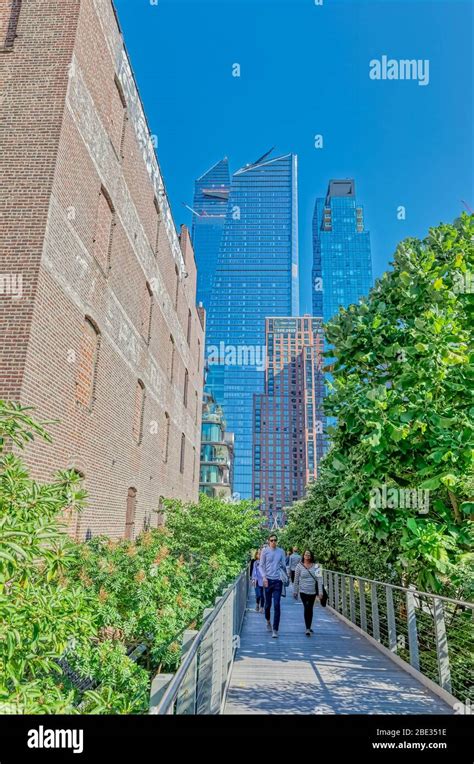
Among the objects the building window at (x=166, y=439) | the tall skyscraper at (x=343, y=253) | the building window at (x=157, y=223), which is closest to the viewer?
the building window at (x=157, y=223)

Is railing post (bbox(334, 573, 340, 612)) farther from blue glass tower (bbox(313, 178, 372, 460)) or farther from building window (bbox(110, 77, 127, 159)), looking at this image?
blue glass tower (bbox(313, 178, 372, 460))

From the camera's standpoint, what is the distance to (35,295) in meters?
8.27

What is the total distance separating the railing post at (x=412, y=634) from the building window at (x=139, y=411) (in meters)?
10.3

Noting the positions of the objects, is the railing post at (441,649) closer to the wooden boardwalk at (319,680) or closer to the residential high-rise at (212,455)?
the wooden boardwalk at (319,680)

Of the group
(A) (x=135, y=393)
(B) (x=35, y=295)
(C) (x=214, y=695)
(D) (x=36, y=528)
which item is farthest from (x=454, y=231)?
(A) (x=135, y=393)

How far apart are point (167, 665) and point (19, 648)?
469cm

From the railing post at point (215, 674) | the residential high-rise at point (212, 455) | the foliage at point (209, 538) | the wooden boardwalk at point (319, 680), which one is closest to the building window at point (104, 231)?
the foliage at point (209, 538)

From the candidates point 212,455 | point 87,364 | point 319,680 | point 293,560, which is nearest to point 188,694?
point 319,680

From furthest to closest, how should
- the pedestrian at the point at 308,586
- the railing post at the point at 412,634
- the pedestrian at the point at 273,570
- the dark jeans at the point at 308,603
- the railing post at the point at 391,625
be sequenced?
1. the dark jeans at the point at 308,603
2. the pedestrian at the point at 308,586
3. the pedestrian at the point at 273,570
4. the railing post at the point at 391,625
5. the railing post at the point at 412,634

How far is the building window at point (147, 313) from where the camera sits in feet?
54.9

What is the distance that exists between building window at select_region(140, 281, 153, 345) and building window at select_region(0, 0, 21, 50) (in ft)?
25.8

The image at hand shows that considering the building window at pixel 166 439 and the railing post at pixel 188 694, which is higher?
the building window at pixel 166 439

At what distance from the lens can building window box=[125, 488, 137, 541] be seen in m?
15.3
